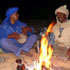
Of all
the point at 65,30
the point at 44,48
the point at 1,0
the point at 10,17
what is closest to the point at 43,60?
the point at 44,48

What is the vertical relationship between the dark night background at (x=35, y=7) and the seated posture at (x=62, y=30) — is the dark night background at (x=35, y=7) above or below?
above

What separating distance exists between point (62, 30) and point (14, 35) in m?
1.42

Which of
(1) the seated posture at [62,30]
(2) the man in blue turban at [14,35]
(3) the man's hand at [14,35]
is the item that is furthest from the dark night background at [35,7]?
(3) the man's hand at [14,35]

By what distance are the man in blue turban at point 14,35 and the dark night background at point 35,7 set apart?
25.1ft

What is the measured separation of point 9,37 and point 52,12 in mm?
9515

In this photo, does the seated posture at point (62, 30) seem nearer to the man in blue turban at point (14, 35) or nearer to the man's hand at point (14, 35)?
the man in blue turban at point (14, 35)

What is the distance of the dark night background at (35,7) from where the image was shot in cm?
1336

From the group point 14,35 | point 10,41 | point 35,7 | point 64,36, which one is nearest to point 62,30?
point 64,36

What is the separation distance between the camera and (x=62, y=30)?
17.2ft

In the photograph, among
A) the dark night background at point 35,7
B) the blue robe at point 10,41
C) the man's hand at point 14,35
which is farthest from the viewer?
the dark night background at point 35,7

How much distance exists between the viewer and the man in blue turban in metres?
5.12

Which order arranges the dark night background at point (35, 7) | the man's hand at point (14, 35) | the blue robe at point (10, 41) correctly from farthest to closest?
1. the dark night background at point (35, 7)
2. the blue robe at point (10, 41)
3. the man's hand at point (14, 35)

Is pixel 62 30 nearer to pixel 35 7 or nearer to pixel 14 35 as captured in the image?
pixel 14 35

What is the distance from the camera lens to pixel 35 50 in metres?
5.80
